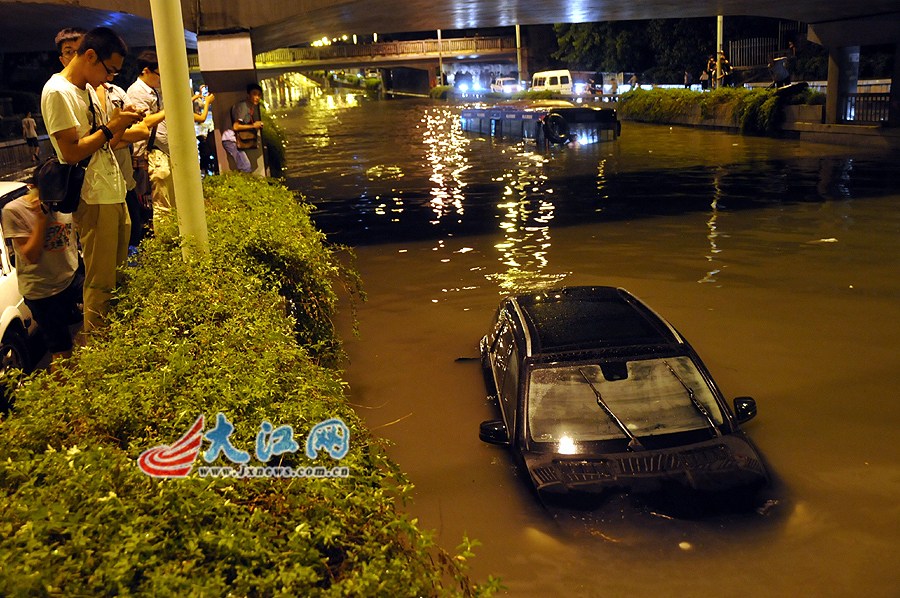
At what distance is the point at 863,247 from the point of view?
13648 mm

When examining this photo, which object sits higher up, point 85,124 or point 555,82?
point 555,82

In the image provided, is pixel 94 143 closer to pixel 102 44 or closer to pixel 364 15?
pixel 102 44

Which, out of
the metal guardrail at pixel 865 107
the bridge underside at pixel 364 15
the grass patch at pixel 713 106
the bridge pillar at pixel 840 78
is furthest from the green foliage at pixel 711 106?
the bridge underside at pixel 364 15

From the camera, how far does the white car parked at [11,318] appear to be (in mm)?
7027

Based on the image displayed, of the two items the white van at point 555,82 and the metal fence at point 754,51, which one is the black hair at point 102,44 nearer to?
the metal fence at point 754,51

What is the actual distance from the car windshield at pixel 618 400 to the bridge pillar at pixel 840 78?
2685 centimetres

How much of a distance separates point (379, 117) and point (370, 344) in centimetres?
4733

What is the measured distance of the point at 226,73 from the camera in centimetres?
1443

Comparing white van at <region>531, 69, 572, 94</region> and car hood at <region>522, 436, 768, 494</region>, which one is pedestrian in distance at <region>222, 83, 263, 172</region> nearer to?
car hood at <region>522, 436, 768, 494</region>

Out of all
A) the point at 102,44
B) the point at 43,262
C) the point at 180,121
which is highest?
the point at 102,44

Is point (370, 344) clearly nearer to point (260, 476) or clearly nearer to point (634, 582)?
point (634, 582)

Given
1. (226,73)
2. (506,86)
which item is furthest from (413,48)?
(226,73)

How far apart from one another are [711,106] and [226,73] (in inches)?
1005

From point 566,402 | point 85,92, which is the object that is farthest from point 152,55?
point 566,402
